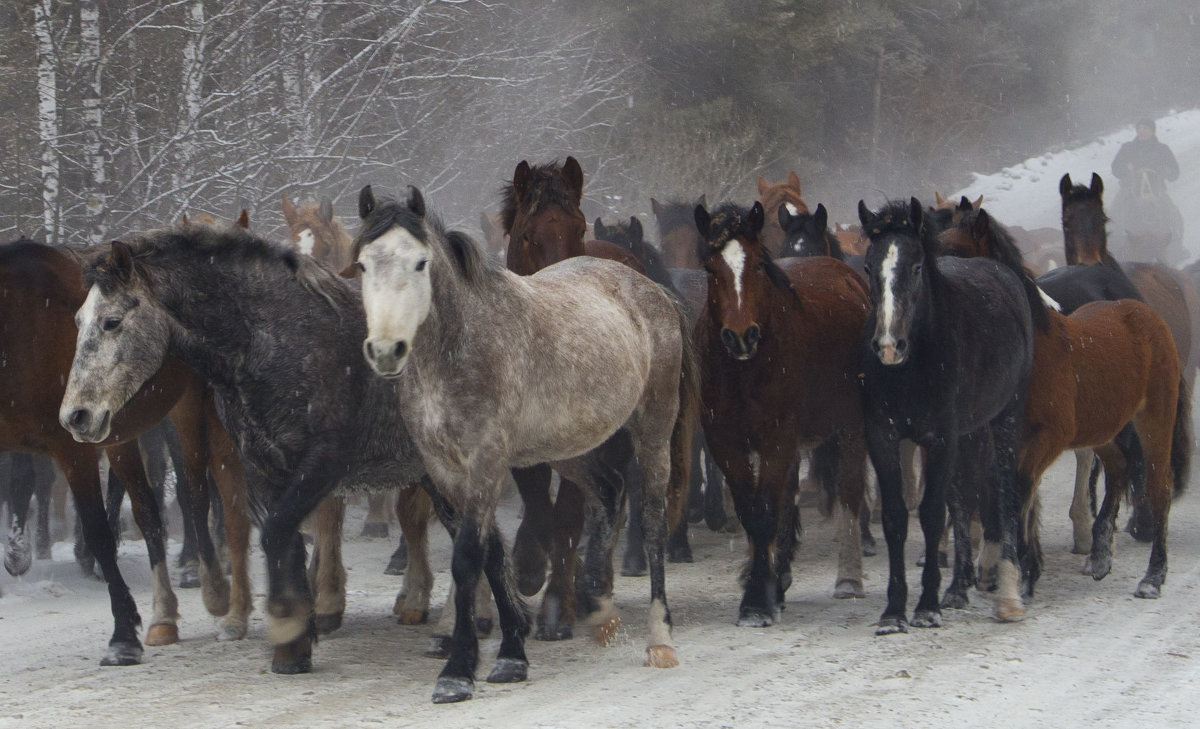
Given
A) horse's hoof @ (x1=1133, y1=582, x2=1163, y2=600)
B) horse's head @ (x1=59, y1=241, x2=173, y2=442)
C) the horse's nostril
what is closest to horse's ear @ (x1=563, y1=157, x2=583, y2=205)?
horse's head @ (x1=59, y1=241, x2=173, y2=442)

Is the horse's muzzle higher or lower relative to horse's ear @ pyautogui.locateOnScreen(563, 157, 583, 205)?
lower

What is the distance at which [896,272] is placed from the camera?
23.0ft

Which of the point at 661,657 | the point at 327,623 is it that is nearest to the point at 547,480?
the point at 327,623

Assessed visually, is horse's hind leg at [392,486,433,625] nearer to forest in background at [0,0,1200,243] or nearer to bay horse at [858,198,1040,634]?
bay horse at [858,198,1040,634]

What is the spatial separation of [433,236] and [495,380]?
2.20 ft

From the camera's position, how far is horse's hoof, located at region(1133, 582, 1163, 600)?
7859mm

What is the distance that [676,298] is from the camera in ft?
25.0

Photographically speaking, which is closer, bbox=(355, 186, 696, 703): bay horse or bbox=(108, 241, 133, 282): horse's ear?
bbox=(355, 186, 696, 703): bay horse

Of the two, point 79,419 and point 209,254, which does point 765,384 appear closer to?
point 209,254

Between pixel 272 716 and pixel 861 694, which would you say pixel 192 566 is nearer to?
pixel 272 716

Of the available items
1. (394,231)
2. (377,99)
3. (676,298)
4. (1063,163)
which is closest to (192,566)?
(676,298)

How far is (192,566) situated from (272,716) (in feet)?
13.5

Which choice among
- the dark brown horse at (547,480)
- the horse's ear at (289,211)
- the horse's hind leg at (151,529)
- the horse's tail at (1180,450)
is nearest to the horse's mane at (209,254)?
the horse's hind leg at (151,529)

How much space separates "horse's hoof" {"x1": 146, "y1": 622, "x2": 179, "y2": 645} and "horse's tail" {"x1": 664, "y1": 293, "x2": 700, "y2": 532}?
268cm
